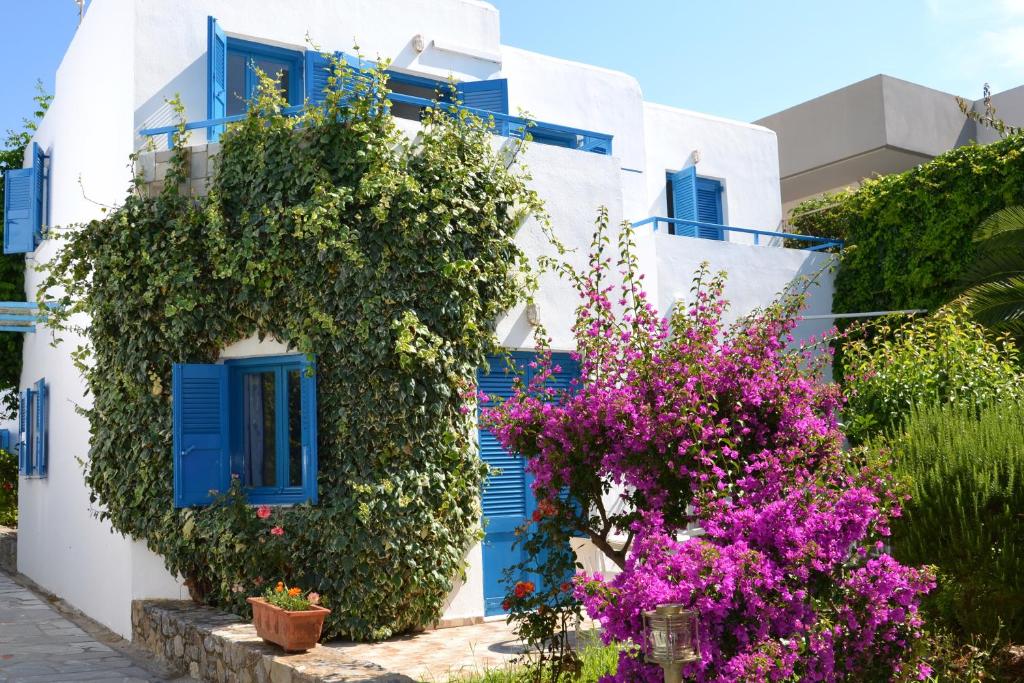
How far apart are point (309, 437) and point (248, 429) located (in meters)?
1.04

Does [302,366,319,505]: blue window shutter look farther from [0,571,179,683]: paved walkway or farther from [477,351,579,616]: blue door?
[0,571,179,683]: paved walkway

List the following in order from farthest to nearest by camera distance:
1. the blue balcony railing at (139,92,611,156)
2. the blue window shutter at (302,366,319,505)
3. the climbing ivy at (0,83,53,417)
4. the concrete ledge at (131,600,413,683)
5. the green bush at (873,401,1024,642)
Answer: the climbing ivy at (0,83,53,417) → the blue balcony railing at (139,92,611,156) → the blue window shutter at (302,366,319,505) → the green bush at (873,401,1024,642) → the concrete ledge at (131,600,413,683)

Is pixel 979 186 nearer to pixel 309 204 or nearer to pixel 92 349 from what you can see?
pixel 309 204

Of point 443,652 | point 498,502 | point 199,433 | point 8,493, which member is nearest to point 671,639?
point 443,652

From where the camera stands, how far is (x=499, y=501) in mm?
9789

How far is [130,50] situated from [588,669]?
25.0 ft

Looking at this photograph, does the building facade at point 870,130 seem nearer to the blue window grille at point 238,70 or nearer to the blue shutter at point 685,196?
the blue shutter at point 685,196

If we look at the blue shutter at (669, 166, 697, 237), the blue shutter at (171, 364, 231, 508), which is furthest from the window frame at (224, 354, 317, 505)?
the blue shutter at (669, 166, 697, 237)

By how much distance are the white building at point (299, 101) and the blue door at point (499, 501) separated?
0.18 feet

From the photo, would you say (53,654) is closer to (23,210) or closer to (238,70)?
(238,70)

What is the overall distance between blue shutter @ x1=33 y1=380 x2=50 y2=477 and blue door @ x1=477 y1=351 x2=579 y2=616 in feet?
22.9

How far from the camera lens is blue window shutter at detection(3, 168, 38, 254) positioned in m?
13.7

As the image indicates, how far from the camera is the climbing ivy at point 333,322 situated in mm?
8641

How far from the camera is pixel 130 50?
996 centimetres
